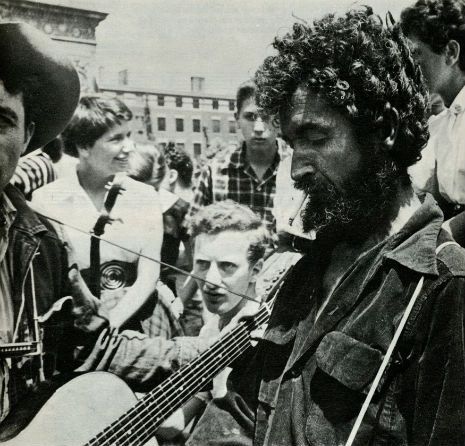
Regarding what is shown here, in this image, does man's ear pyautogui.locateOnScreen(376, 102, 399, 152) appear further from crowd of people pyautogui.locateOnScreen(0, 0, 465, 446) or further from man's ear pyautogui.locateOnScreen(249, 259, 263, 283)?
man's ear pyautogui.locateOnScreen(249, 259, 263, 283)

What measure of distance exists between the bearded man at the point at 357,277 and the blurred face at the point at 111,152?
96 cm

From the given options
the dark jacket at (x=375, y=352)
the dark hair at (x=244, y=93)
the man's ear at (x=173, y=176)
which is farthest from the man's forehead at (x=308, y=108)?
the man's ear at (x=173, y=176)

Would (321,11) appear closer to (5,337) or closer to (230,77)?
(230,77)

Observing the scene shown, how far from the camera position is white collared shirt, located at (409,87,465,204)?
218 cm

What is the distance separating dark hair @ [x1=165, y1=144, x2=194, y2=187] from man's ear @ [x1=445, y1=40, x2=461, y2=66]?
1167mm

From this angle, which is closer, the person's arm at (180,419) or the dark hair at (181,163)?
the person's arm at (180,419)

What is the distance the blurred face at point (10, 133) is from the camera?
2.46m

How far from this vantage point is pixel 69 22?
247 centimetres

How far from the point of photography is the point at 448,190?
7.16 feet

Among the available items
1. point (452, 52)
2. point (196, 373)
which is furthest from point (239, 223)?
point (452, 52)

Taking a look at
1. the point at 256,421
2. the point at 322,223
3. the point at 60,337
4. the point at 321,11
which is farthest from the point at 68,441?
the point at 321,11

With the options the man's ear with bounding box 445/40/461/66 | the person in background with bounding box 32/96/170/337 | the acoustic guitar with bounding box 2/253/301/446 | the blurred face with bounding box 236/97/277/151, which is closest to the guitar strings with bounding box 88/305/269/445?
the acoustic guitar with bounding box 2/253/301/446

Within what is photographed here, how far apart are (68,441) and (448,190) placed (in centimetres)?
182

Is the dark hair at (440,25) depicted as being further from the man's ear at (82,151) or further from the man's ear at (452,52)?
the man's ear at (82,151)
